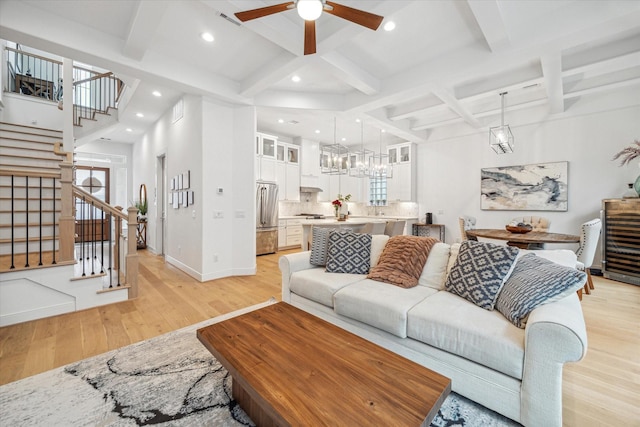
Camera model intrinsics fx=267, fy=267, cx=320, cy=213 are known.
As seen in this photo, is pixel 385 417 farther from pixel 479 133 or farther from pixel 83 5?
pixel 479 133

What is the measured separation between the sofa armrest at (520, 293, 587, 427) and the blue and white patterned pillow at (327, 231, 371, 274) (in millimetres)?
1550

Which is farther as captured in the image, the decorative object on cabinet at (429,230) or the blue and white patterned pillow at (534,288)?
the decorative object on cabinet at (429,230)

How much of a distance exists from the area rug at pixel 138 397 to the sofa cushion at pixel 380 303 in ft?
1.82

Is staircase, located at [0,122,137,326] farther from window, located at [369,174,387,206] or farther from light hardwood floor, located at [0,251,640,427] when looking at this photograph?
window, located at [369,174,387,206]

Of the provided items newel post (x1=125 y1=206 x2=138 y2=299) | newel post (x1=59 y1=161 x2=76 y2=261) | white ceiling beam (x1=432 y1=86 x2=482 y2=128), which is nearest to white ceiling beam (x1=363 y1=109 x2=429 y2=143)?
white ceiling beam (x1=432 y1=86 x2=482 y2=128)

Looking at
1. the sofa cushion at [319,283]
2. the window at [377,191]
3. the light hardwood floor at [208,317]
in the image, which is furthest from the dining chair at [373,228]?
the window at [377,191]

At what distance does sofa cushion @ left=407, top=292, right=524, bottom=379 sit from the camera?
146 centimetres

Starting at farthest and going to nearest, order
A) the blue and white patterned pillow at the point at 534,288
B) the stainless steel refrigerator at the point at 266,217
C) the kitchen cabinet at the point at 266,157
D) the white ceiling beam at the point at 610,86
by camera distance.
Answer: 1. the kitchen cabinet at the point at 266,157
2. the stainless steel refrigerator at the point at 266,217
3. the white ceiling beam at the point at 610,86
4. the blue and white patterned pillow at the point at 534,288

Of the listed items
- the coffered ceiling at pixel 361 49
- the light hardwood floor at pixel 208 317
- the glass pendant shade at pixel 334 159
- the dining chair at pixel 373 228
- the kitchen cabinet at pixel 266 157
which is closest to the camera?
the light hardwood floor at pixel 208 317

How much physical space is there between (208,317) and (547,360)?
2831mm

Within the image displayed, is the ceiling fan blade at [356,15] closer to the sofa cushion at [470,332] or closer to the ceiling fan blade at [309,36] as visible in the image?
the ceiling fan blade at [309,36]

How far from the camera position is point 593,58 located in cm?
317

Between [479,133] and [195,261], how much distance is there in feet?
20.6

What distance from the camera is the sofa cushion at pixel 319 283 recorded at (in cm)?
244
